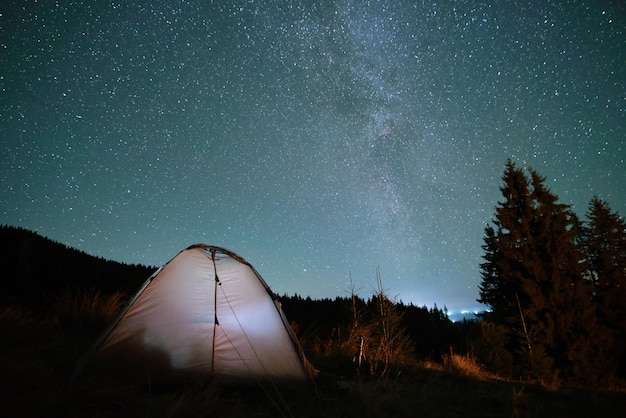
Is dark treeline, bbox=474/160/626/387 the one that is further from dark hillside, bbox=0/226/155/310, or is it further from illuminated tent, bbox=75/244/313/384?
dark hillside, bbox=0/226/155/310

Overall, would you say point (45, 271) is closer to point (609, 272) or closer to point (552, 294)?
point (552, 294)

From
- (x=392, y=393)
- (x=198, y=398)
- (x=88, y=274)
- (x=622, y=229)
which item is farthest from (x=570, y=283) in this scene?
(x=88, y=274)

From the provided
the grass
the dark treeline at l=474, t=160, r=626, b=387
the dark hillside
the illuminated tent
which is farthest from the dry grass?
the dark treeline at l=474, t=160, r=626, b=387

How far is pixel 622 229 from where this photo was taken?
70.4 feet

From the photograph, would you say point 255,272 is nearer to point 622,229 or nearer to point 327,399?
point 327,399

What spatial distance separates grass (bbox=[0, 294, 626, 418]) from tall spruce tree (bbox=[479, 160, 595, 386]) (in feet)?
36.8

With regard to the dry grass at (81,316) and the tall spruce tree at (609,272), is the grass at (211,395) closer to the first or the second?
the dry grass at (81,316)

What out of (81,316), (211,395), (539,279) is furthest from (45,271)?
(539,279)

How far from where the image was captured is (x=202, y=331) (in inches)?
159

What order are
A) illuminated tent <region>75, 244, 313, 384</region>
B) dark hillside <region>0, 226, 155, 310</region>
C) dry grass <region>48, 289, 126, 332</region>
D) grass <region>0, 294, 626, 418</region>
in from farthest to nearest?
dark hillside <region>0, 226, 155, 310</region> < dry grass <region>48, 289, 126, 332</region> < illuminated tent <region>75, 244, 313, 384</region> < grass <region>0, 294, 626, 418</region>

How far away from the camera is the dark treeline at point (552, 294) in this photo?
53.5ft

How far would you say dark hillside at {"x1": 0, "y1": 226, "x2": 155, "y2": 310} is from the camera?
10.9 meters

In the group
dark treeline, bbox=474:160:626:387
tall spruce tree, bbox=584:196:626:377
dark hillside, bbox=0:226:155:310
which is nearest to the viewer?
dark hillside, bbox=0:226:155:310

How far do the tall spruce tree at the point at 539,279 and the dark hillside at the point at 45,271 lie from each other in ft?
64.9
